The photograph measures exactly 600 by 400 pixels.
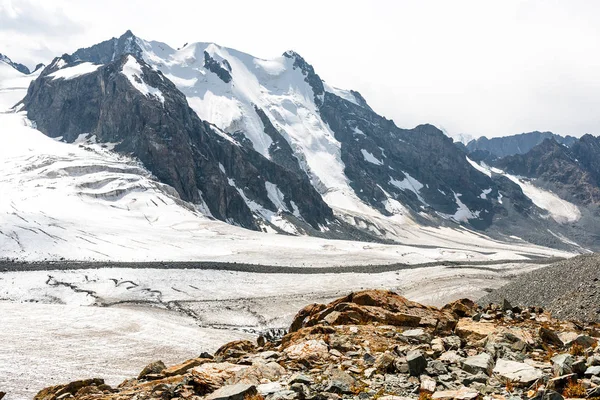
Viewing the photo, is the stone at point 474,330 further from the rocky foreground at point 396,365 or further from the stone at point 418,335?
the stone at point 418,335

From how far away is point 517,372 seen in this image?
10844 mm

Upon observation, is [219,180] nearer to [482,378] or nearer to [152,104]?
[152,104]

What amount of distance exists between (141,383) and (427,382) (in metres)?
10.1

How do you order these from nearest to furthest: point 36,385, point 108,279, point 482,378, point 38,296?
point 482,378
point 36,385
point 38,296
point 108,279

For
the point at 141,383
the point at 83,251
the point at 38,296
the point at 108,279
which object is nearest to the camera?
the point at 141,383

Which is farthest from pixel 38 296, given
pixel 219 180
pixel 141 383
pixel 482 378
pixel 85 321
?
pixel 219 180

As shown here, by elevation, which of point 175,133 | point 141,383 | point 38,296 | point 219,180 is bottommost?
point 38,296

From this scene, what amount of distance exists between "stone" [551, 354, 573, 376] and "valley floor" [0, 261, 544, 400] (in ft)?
95.9

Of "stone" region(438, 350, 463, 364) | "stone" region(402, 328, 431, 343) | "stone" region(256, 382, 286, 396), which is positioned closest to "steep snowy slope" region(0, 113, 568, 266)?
"stone" region(402, 328, 431, 343)

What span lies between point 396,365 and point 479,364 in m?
2.21

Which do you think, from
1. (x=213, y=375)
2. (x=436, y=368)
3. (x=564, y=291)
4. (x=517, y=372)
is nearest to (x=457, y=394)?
(x=436, y=368)

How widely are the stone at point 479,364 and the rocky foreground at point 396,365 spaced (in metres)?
0.03

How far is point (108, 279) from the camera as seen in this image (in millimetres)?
63969

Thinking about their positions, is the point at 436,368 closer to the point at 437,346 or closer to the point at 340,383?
the point at 437,346
